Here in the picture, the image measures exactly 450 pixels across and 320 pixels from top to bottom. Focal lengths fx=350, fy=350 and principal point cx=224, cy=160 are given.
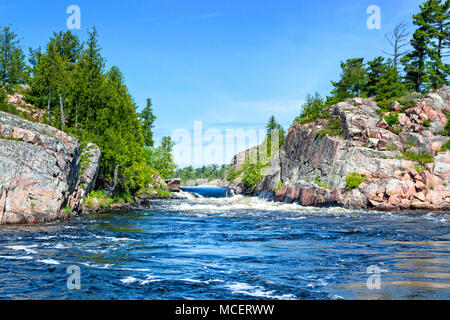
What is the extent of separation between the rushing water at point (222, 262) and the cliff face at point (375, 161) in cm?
1684

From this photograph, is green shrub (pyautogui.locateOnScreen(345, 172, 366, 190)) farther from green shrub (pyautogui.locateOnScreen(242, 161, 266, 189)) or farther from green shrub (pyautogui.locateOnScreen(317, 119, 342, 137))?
green shrub (pyautogui.locateOnScreen(242, 161, 266, 189))

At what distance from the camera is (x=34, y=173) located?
23.2 metres

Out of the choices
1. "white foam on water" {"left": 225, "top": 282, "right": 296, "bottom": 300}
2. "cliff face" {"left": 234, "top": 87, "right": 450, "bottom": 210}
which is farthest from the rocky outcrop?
"white foam on water" {"left": 225, "top": 282, "right": 296, "bottom": 300}

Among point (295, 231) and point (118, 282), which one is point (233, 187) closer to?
point (295, 231)

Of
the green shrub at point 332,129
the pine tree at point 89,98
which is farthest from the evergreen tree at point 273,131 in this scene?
the pine tree at point 89,98

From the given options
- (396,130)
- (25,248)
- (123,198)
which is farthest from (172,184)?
(25,248)

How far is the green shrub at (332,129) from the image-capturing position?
52.0m

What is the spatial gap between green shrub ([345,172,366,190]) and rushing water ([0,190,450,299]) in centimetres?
1831

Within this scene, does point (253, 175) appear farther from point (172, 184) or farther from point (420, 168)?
point (420, 168)

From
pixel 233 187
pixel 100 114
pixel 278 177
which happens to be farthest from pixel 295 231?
pixel 233 187

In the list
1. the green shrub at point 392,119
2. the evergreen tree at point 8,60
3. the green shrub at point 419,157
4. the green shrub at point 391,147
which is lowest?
the green shrub at point 419,157

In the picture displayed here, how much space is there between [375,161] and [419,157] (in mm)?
5260

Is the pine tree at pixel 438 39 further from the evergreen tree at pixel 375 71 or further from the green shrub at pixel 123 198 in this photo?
the green shrub at pixel 123 198

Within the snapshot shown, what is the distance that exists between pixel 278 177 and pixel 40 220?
46928mm
